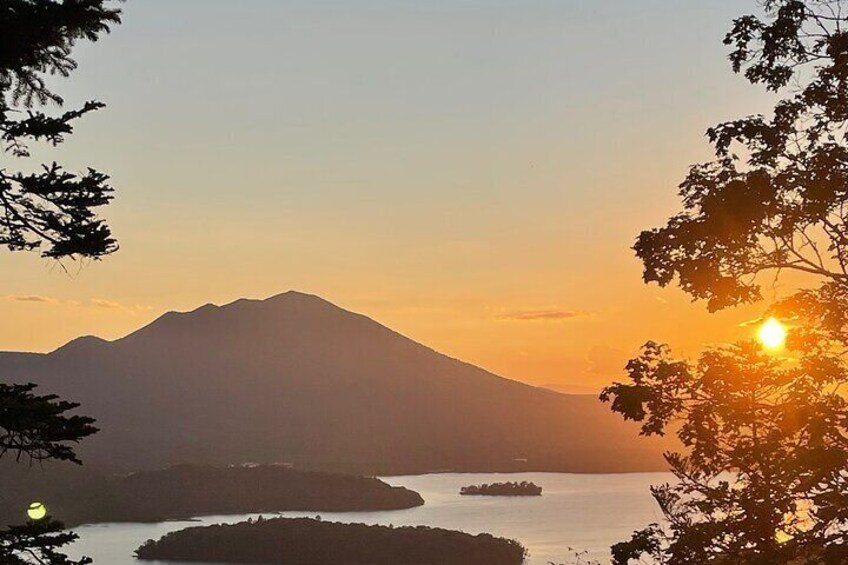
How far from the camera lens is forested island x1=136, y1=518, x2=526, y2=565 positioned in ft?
364

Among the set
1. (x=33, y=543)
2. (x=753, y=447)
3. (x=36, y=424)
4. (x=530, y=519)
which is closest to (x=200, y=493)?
(x=530, y=519)

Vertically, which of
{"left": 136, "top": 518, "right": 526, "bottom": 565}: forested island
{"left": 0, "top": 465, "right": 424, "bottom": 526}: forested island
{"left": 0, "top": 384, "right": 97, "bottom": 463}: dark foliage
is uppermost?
{"left": 0, "top": 384, "right": 97, "bottom": 463}: dark foliage

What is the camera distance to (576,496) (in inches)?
6191

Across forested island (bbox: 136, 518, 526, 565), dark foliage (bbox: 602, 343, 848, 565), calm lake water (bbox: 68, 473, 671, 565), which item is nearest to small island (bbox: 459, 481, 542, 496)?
calm lake water (bbox: 68, 473, 671, 565)

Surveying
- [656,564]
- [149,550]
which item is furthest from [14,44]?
[149,550]

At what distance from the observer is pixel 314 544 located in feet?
404

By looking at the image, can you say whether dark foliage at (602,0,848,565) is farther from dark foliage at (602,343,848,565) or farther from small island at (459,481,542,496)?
small island at (459,481,542,496)

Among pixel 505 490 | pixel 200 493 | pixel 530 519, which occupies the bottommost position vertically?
→ pixel 530 519

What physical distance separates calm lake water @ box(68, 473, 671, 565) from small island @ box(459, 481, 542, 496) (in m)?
2.70

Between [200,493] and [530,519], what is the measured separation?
210 feet

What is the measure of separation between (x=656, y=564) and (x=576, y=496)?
5776 inches

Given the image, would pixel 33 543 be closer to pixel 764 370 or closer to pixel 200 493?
pixel 764 370

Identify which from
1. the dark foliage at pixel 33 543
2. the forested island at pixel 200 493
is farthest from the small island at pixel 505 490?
the dark foliage at pixel 33 543

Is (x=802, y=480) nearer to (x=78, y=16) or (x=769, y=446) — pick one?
(x=769, y=446)
